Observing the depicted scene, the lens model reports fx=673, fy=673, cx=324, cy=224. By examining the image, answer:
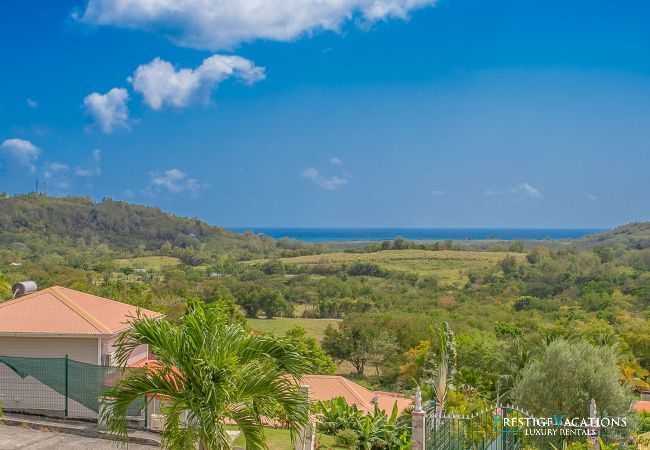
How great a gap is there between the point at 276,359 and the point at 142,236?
136 meters

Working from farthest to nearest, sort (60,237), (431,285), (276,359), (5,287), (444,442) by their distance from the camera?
(60,237), (431,285), (5,287), (444,442), (276,359)

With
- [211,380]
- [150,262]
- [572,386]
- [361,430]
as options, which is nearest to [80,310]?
[361,430]

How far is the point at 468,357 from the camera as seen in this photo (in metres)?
33.6

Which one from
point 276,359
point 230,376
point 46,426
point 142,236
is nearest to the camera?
point 230,376

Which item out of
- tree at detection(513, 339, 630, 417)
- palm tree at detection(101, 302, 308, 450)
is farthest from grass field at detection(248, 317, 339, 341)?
palm tree at detection(101, 302, 308, 450)

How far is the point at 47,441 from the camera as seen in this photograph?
472 inches

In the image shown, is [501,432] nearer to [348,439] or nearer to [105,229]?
[348,439]

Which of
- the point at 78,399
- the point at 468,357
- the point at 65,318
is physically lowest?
the point at 468,357

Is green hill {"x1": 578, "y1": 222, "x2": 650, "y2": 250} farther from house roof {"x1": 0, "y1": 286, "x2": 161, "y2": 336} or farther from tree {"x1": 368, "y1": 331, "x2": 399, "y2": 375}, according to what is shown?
house roof {"x1": 0, "y1": 286, "x2": 161, "y2": 336}

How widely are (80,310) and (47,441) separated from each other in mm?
3697

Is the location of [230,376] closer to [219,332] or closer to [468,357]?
[219,332]

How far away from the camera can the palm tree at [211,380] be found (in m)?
7.74

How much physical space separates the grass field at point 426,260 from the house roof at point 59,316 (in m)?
71.7

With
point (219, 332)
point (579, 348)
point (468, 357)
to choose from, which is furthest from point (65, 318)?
point (468, 357)
